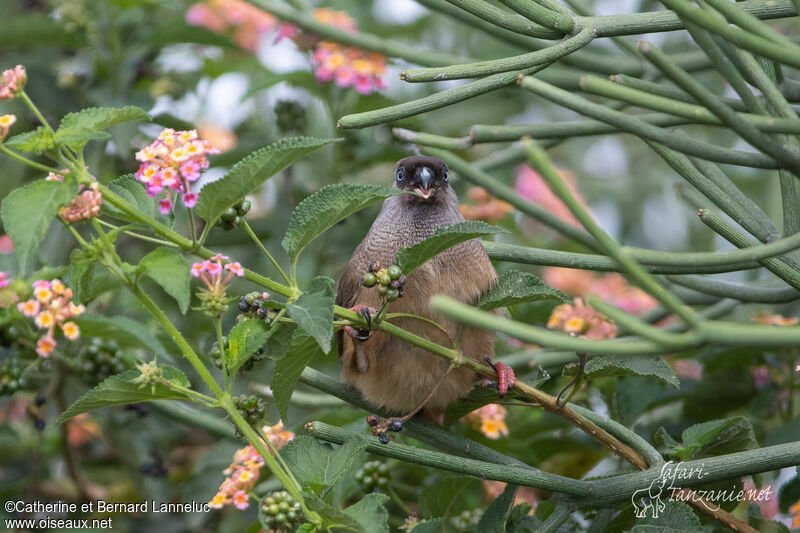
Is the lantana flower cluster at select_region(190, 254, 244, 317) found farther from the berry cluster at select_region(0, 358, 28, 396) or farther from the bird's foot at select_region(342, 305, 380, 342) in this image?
the berry cluster at select_region(0, 358, 28, 396)

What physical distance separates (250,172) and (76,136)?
1.19ft

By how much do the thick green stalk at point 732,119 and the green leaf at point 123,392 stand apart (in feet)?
4.00

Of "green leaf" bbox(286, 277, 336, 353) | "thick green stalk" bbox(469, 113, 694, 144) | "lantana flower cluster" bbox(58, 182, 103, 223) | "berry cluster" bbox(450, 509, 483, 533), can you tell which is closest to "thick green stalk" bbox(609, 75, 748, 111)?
"thick green stalk" bbox(469, 113, 694, 144)

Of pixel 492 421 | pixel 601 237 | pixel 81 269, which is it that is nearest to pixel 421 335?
pixel 492 421

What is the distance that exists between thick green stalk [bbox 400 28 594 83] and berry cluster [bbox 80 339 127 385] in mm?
1565

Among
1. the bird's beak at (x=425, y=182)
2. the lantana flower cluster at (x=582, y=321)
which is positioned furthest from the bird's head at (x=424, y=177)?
the lantana flower cluster at (x=582, y=321)

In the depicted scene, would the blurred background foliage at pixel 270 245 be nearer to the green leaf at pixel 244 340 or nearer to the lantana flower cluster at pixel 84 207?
the green leaf at pixel 244 340

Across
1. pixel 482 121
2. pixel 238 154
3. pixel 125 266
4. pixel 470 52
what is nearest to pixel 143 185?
pixel 125 266

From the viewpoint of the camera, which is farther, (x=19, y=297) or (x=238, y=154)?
(x=238, y=154)

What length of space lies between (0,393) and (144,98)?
4.89 feet

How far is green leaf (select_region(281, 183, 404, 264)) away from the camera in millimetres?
1934

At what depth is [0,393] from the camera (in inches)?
110

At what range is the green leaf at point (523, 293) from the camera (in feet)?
7.06

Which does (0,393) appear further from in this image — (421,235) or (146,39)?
(146,39)
